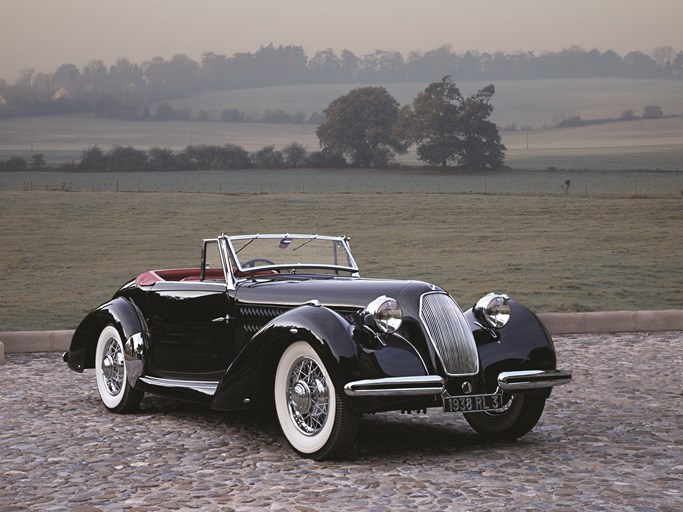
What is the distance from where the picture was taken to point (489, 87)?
2352cm

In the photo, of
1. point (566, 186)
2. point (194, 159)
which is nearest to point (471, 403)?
point (194, 159)

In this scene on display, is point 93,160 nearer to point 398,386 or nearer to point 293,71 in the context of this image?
point 293,71

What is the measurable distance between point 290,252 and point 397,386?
2.32 m

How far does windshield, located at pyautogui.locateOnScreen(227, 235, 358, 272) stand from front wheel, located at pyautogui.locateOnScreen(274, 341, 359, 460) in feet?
4.53

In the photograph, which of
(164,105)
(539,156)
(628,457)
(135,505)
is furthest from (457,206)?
(135,505)

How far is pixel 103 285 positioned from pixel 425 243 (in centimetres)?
636

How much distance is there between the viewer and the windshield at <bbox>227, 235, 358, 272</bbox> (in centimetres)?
771

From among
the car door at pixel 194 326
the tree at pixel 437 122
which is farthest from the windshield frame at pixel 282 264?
the tree at pixel 437 122

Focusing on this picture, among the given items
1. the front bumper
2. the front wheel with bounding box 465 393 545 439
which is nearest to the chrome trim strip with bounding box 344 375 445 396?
the front bumper

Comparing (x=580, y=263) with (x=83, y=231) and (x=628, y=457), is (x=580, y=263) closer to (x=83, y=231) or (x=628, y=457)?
(x=83, y=231)

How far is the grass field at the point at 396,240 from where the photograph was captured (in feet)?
62.2

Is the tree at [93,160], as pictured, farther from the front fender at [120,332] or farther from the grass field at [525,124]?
the front fender at [120,332]

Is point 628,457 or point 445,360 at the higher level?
point 445,360

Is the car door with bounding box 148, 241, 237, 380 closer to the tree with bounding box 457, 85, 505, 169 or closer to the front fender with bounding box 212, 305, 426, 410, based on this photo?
the front fender with bounding box 212, 305, 426, 410
